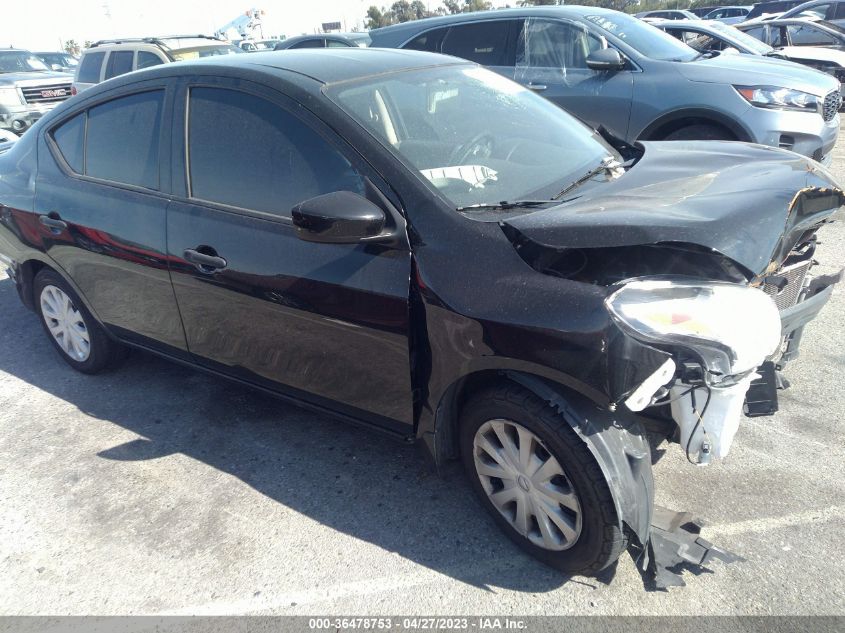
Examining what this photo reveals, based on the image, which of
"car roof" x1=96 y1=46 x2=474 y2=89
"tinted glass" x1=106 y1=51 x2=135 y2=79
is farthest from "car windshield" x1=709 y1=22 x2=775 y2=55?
"tinted glass" x1=106 y1=51 x2=135 y2=79

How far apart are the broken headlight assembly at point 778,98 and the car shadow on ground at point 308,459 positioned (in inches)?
183

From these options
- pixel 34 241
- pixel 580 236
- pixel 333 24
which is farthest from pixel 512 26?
pixel 333 24

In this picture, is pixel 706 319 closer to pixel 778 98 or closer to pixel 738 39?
pixel 778 98

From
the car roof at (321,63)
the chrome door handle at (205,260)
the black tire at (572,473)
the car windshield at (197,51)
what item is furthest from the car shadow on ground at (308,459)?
the car windshield at (197,51)

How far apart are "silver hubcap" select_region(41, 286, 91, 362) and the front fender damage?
9.70 feet

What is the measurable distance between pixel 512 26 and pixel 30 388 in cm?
559

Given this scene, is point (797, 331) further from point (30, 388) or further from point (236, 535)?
point (30, 388)

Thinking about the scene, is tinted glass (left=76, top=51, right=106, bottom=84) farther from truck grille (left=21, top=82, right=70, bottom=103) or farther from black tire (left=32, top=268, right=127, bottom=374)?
black tire (left=32, top=268, right=127, bottom=374)

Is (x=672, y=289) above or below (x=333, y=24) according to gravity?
above

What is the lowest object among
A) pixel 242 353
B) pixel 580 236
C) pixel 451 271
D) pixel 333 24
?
pixel 333 24

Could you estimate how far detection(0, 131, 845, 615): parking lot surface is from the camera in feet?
7.98

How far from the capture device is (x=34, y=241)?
3990mm

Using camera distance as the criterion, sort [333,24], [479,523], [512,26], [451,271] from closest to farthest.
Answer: [451,271]
[479,523]
[512,26]
[333,24]

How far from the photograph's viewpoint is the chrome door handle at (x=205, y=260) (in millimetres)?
2996
